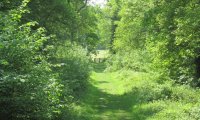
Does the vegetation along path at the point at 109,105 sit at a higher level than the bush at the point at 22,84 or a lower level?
lower

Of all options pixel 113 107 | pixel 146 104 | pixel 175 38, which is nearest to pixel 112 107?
pixel 113 107

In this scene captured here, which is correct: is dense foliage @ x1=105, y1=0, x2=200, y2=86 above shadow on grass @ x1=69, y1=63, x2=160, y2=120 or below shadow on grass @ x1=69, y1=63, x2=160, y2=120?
above

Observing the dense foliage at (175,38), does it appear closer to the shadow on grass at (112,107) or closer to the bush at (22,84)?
the shadow on grass at (112,107)

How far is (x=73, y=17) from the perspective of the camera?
78.3 feet

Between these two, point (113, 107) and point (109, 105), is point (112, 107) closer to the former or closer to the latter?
point (113, 107)

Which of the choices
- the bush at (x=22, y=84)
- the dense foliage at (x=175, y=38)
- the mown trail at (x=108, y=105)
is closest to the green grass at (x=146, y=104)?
the mown trail at (x=108, y=105)

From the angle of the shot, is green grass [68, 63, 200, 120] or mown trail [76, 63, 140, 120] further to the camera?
mown trail [76, 63, 140, 120]

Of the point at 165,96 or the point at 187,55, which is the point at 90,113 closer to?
the point at 165,96

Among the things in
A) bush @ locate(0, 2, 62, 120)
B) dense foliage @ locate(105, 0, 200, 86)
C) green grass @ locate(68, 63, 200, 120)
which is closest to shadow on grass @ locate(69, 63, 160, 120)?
green grass @ locate(68, 63, 200, 120)

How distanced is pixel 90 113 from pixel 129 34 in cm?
2157

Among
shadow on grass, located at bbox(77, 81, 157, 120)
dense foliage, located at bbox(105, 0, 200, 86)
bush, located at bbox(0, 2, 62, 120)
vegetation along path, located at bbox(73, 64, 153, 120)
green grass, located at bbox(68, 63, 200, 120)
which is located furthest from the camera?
vegetation along path, located at bbox(73, 64, 153, 120)

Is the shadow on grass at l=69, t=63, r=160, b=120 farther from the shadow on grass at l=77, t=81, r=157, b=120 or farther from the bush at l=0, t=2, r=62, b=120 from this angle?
the bush at l=0, t=2, r=62, b=120

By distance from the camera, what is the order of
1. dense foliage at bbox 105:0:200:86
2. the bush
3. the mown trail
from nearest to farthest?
the bush < dense foliage at bbox 105:0:200:86 < the mown trail

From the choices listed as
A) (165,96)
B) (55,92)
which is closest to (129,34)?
(165,96)
